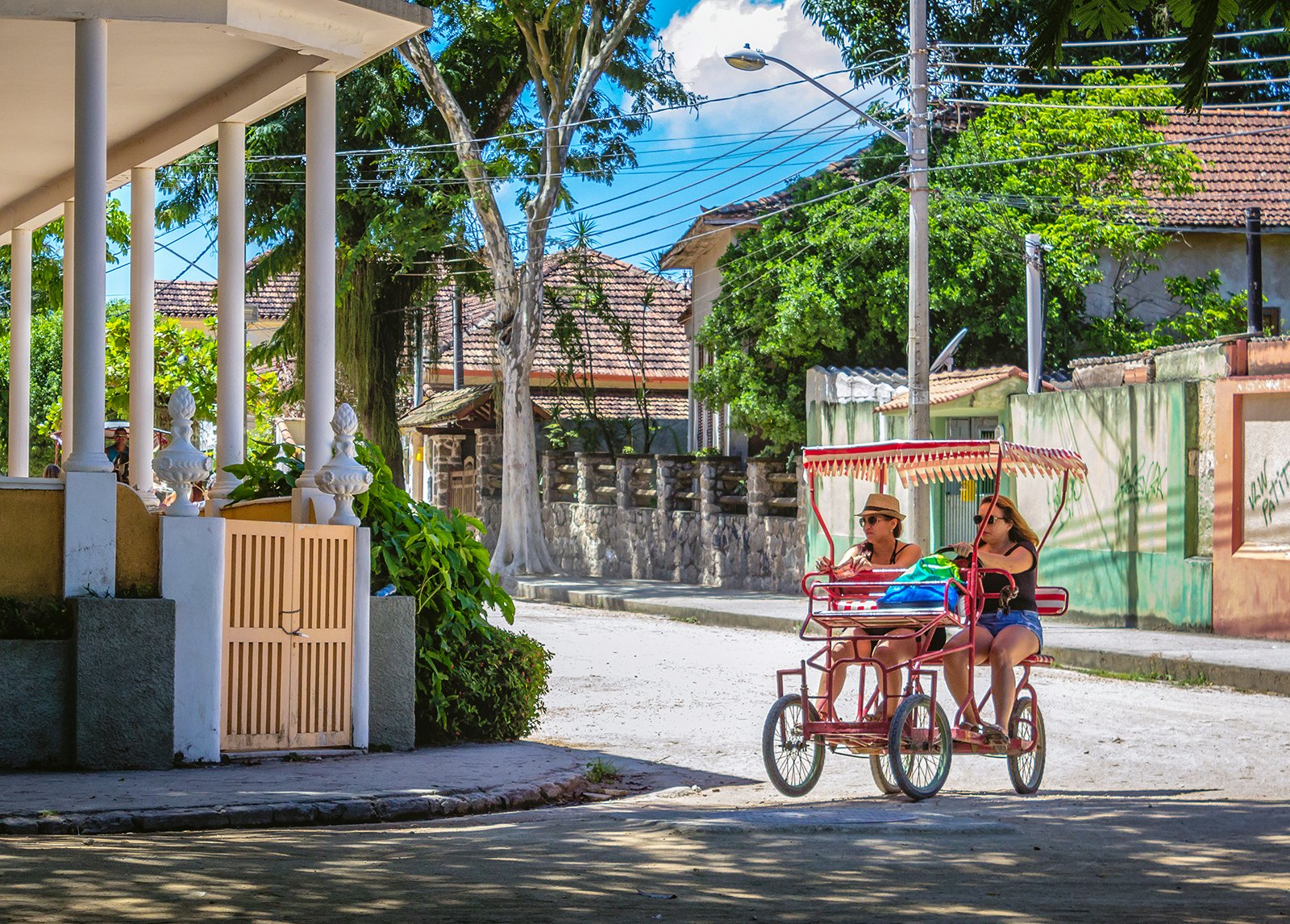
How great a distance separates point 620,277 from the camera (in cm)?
4841

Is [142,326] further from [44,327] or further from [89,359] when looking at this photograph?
[44,327]

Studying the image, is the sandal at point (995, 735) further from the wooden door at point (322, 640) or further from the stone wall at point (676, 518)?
the stone wall at point (676, 518)

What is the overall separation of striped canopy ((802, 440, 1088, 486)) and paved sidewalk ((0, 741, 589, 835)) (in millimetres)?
2546

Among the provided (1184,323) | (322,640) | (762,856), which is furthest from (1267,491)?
(762,856)

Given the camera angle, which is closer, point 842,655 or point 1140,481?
point 842,655

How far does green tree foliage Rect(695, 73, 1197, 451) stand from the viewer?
1038 inches

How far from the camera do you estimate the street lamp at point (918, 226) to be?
19.8 metres

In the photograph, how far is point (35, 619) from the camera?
9.44 meters

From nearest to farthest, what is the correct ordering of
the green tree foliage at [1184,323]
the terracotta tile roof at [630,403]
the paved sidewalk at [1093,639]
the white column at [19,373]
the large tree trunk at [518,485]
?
the paved sidewalk at [1093,639] < the white column at [19,373] < the green tree foliage at [1184,323] < the large tree trunk at [518,485] < the terracotta tile roof at [630,403]

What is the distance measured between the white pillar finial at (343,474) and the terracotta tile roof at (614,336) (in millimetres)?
32584

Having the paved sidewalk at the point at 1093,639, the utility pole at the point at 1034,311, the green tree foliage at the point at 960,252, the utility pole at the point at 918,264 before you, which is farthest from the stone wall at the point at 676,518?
the utility pole at the point at 918,264

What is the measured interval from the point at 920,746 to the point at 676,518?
802 inches

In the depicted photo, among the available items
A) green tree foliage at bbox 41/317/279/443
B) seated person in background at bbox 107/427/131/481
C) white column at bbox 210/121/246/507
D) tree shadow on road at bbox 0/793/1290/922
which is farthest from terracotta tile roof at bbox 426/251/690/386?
tree shadow on road at bbox 0/793/1290/922

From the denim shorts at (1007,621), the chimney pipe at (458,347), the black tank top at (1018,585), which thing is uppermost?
the chimney pipe at (458,347)
